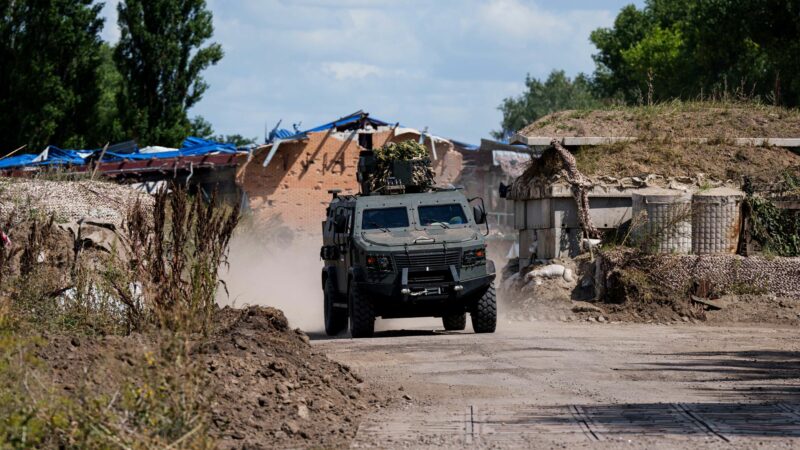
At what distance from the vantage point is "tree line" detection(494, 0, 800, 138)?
137 feet

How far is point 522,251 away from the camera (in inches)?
998

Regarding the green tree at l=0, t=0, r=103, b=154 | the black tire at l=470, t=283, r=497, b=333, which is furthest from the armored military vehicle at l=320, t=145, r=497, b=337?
the green tree at l=0, t=0, r=103, b=154

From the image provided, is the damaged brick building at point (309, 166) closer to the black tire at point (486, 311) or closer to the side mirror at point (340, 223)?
the side mirror at point (340, 223)

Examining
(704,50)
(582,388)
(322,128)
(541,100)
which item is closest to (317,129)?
(322,128)

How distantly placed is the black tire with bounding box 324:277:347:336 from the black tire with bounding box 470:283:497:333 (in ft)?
7.74

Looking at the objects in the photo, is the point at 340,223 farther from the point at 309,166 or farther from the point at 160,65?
the point at 160,65

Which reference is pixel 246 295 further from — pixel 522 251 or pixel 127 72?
pixel 127 72

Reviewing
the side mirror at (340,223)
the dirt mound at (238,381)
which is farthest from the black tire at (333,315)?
the dirt mound at (238,381)

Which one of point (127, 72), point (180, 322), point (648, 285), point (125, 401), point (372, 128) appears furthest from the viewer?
point (127, 72)

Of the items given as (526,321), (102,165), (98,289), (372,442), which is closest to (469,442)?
(372,442)

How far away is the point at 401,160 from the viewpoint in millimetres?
20125

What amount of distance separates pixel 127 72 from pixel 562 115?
75.7 feet

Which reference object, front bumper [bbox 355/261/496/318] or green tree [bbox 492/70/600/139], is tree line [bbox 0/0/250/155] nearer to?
front bumper [bbox 355/261/496/318]

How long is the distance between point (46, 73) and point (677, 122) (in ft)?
78.9
